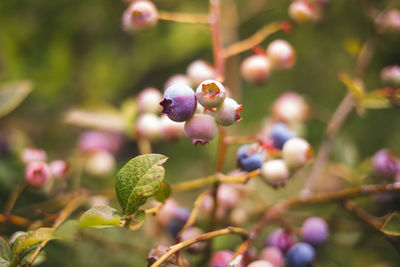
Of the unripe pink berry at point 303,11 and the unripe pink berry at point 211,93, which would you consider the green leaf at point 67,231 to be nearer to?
the unripe pink berry at point 211,93

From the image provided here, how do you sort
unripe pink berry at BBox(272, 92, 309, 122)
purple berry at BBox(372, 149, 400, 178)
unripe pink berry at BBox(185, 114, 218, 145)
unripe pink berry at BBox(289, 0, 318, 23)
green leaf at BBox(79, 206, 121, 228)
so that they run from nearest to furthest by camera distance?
green leaf at BBox(79, 206, 121, 228), unripe pink berry at BBox(185, 114, 218, 145), purple berry at BBox(372, 149, 400, 178), unripe pink berry at BBox(289, 0, 318, 23), unripe pink berry at BBox(272, 92, 309, 122)

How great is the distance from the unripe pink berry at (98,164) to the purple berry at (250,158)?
52 cm

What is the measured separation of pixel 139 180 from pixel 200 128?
0.12 meters

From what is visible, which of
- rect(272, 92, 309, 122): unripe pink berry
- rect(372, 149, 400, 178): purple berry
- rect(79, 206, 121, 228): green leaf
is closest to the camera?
rect(79, 206, 121, 228): green leaf

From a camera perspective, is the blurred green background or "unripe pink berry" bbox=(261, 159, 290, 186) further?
the blurred green background

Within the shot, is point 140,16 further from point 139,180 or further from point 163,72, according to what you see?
point 163,72

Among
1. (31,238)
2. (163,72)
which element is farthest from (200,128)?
(163,72)

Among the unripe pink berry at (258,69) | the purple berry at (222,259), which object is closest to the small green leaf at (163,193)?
the purple berry at (222,259)

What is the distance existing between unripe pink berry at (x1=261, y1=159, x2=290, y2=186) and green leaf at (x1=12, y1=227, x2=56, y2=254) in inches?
13.9

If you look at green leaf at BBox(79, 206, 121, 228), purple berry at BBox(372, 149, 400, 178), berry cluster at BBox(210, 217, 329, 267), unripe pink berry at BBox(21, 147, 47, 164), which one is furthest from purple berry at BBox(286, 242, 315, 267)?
unripe pink berry at BBox(21, 147, 47, 164)

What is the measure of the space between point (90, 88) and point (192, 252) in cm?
89

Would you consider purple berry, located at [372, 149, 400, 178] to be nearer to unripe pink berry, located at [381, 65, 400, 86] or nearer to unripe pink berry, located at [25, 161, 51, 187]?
unripe pink berry, located at [381, 65, 400, 86]

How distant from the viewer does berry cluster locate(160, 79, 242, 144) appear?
54 centimetres

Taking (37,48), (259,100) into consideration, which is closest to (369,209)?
(259,100)
